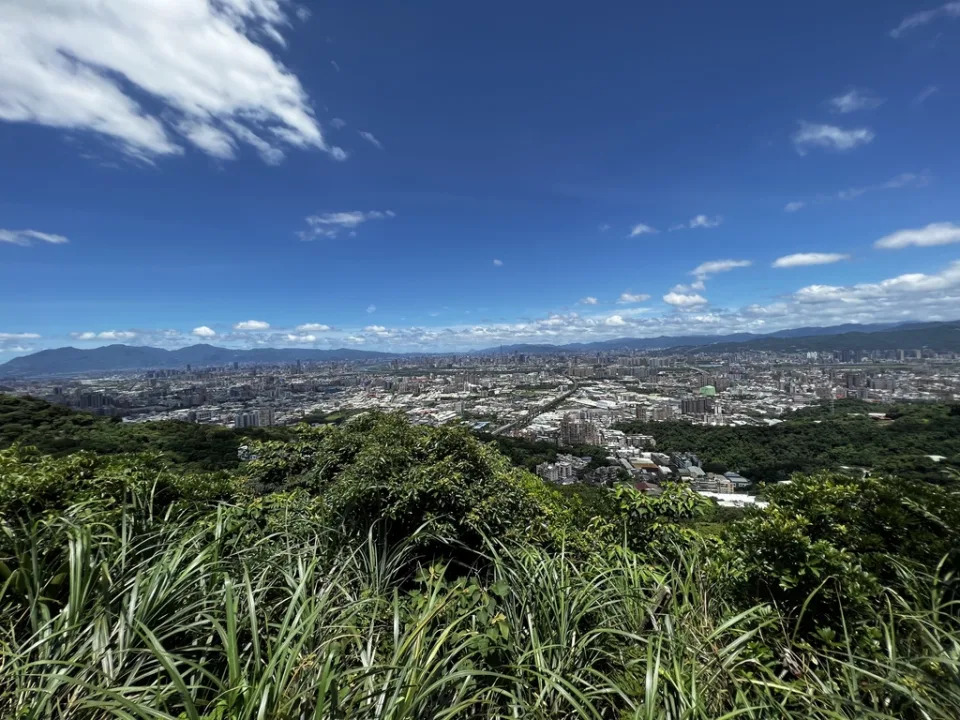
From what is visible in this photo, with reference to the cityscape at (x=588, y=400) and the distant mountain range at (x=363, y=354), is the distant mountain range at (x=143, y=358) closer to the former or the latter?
the distant mountain range at (x=363, y=354)

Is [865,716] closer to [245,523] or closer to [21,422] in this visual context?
[245,523]

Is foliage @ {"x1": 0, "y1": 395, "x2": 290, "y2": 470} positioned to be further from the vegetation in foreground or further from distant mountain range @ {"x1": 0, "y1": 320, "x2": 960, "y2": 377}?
distant mountain range @ {"x1": 0, "y1": 320, "x2": 960, "y2": 377}

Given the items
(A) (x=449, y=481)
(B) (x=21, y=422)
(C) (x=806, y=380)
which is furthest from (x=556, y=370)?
(A) (x=449, y=481)

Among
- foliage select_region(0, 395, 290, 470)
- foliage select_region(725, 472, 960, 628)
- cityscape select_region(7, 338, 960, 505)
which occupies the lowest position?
cityscape select_region(7, 338, 960, 505)

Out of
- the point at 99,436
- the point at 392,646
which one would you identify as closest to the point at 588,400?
the point at 99,436

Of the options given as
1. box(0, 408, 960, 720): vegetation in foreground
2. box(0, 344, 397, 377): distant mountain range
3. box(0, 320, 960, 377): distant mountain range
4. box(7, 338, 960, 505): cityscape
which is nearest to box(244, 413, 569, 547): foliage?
box(0, 408, 960, 720): vegetation in foreground

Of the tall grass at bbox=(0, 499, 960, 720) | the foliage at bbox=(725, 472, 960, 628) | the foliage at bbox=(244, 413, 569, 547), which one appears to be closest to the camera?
the tall grass at bbox=(0, 499, 960, 720)
